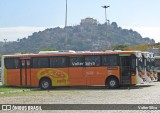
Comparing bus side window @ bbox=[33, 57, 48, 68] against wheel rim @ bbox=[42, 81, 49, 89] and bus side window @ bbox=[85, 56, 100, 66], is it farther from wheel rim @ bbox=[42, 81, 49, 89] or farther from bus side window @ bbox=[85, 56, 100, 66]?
bus side window @ bbox=[85, 56, 100, 66]

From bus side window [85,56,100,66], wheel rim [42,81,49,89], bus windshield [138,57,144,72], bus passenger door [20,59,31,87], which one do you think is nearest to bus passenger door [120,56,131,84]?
bus windshield [138,57,144,72]

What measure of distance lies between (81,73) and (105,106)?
54.0 ft

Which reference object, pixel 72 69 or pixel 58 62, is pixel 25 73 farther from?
pixel 72 69

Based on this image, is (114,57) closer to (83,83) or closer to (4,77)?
(83,83)

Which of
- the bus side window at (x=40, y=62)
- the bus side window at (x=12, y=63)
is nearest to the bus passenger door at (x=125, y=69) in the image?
the bus side window at (x=40, y=62)

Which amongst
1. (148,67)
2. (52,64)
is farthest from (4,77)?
(148,67)

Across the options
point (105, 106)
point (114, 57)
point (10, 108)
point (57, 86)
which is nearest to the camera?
point (10, 108)

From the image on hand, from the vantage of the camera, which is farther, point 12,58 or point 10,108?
point 12,58

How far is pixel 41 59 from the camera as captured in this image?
3456cm

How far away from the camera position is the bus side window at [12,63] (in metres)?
35.1

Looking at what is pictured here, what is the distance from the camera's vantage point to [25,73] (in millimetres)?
34656

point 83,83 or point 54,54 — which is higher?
point 54,54

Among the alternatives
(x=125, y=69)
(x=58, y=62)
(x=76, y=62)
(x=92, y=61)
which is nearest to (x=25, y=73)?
(x=58, y=62)

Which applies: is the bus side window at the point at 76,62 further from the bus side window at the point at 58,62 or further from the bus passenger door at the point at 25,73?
the bus passenger door at the point at 25,73
